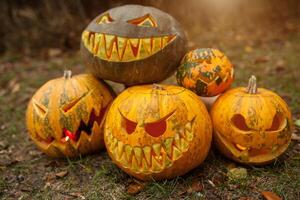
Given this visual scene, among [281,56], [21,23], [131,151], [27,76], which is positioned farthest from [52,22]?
[131,151]

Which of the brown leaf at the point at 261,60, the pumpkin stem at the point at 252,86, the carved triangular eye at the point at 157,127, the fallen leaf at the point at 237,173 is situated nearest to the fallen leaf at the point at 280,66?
the brown leaf at the point at 261,60

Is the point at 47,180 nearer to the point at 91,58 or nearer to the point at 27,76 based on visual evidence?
the point at 91,58

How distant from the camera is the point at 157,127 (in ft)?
8.95

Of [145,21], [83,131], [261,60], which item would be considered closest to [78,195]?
[83,131]

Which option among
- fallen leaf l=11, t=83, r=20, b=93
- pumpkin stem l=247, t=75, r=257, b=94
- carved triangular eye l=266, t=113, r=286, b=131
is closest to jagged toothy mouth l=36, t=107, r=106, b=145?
pumpkin stem l=247, t=75, r=257, b=94

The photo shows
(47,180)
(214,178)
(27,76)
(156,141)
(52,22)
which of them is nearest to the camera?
(156,141)

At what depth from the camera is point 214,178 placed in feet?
9.36

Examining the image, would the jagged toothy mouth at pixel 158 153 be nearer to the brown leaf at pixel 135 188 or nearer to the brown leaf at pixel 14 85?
the brown leaf at pixel 135 188

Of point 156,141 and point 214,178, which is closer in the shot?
point 156,141

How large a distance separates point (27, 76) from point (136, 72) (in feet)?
11.4

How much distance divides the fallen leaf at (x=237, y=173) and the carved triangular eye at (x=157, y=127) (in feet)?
1.94

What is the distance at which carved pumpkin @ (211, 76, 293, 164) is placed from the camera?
280cm

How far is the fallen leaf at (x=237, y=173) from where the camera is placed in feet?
9.20

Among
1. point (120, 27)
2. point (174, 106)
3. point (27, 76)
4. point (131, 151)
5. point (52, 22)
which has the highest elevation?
point (120, 27)
